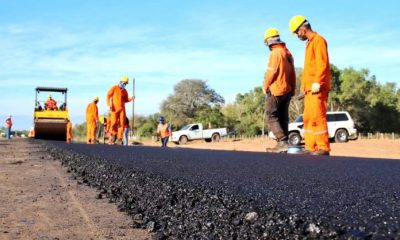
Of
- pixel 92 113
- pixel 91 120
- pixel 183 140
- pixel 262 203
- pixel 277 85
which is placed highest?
pixel 92 113

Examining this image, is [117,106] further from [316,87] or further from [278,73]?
[316,87]

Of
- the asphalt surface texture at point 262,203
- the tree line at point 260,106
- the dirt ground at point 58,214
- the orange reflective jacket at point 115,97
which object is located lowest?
the dirt ground at point 58,214

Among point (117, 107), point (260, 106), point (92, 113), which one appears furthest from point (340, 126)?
point (260, 106)

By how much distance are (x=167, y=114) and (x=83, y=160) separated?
76417mm

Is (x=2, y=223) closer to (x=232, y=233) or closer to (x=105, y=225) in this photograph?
(x=105, y=225)

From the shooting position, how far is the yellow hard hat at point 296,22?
22.5ft

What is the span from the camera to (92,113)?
20.6m

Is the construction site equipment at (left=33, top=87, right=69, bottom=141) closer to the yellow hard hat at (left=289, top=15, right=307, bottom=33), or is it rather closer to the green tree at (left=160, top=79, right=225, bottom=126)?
the yellow hard hat at (left=289, top=15, right=307, bottom=33)

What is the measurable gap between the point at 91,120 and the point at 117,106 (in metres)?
5.28

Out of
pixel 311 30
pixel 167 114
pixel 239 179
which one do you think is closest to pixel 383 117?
pixel 167 114

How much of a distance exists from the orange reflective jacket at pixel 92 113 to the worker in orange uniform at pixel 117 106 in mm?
4954

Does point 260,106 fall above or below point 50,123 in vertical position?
above

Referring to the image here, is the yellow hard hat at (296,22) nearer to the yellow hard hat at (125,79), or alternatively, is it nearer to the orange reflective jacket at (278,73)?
the orange reflective jacket at (278,73)

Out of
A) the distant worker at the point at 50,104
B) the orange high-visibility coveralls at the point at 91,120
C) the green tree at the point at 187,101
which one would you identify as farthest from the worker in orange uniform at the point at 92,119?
the green tree at the point at 187,101
